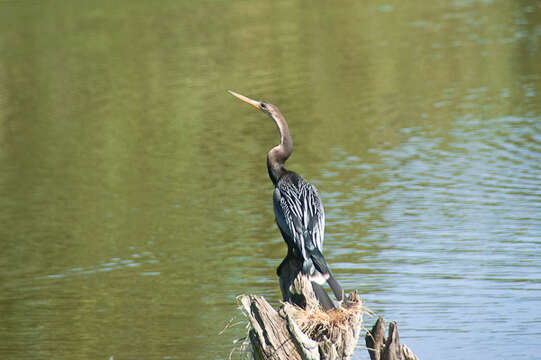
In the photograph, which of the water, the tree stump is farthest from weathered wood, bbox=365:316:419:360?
the water

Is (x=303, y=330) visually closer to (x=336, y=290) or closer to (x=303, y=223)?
(x=336, y=290)

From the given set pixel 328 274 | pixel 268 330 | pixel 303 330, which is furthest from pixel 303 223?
pixel 268 330

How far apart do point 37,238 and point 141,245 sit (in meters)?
1.61

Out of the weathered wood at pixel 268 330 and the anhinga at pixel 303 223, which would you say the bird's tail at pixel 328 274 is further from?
the weathered wood at pixel 268 330

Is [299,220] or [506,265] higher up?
[299,220]

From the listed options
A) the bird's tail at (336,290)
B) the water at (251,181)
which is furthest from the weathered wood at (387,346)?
the water at (251,181)

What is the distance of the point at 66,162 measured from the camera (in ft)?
53.8

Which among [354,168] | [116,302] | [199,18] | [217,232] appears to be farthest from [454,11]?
[116,302]

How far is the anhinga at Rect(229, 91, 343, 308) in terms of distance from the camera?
6340 millimetres

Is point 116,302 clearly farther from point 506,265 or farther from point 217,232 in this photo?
point 506,265

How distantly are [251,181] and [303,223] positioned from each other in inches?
305

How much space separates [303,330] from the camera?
19.7 ft

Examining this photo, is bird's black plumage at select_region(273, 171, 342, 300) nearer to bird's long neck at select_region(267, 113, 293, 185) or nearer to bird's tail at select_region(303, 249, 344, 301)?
bird's tail at select_region(303, 249, 344, 301)

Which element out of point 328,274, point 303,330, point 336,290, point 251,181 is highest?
point 328,274
